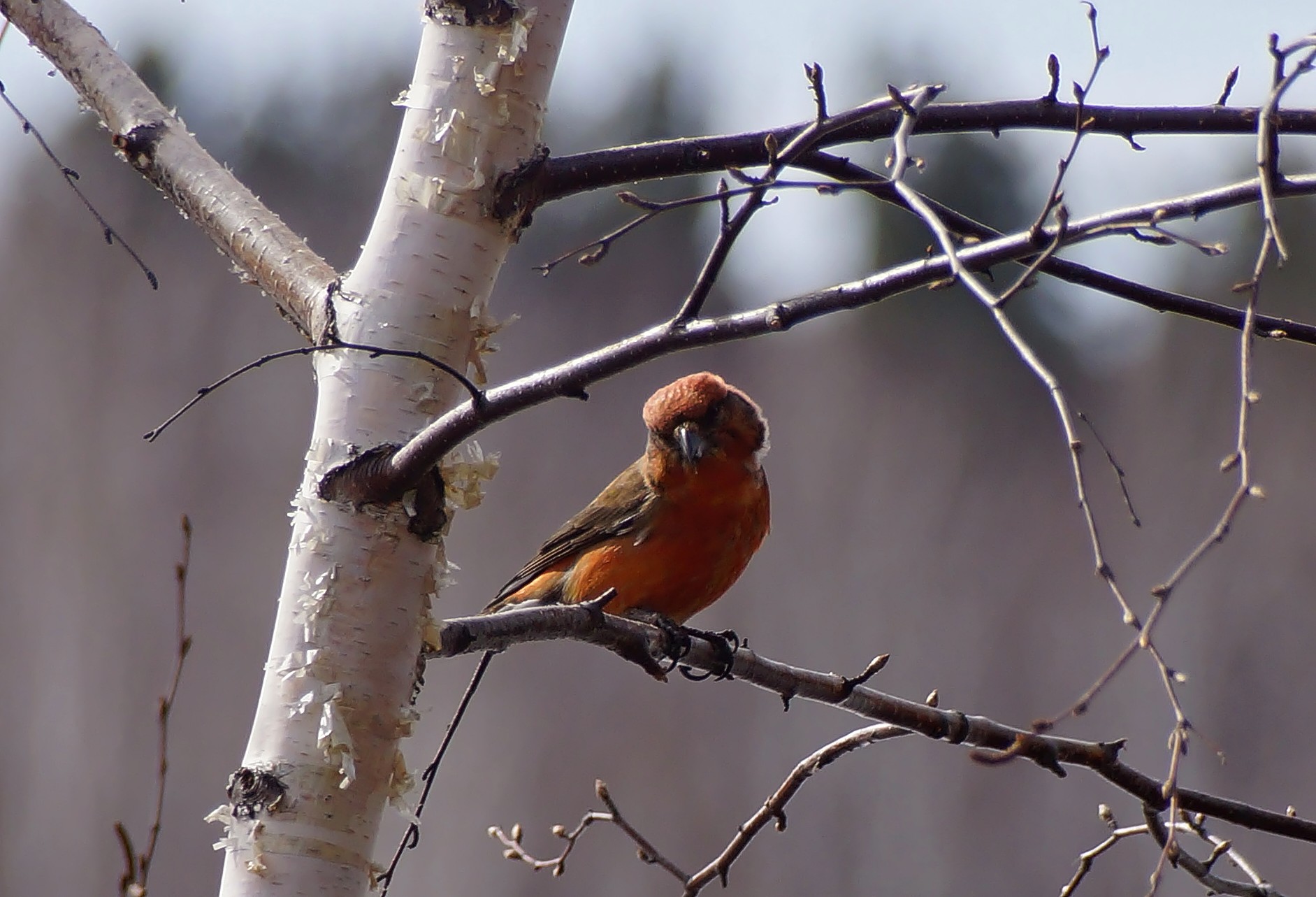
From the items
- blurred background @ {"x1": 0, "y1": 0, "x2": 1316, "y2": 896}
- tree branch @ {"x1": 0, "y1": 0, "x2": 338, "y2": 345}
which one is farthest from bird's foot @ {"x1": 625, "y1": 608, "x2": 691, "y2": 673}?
blurred background @ {"x1": 0, "y1": 0, "x2": 1316, "y2": 896}

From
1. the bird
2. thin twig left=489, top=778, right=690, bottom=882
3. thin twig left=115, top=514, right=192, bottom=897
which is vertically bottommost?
thin twig left=115, top=514, right=192, bottom=897

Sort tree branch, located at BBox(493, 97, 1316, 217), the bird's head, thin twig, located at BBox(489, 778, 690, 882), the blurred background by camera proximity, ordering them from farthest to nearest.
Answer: the blurred background
the bird's head
thin twig, located at BBox(489, 778, 690, 882)
tree branch, located at BBox(493, 97, 1316, 217)

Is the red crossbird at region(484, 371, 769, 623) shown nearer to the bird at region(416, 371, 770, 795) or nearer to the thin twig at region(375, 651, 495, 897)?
the bird at region(416, 371, 770, 795)

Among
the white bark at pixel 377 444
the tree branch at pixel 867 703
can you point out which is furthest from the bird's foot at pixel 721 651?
the white bark at pixel 377 444

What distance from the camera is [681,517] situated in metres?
4.42

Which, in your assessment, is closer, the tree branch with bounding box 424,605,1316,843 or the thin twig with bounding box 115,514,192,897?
the thin twig with bounding box 115,514,192,897

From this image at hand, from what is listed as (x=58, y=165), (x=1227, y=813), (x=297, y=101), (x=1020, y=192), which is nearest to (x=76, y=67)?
(x=58, y=165)

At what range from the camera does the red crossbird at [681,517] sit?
437 centimetres

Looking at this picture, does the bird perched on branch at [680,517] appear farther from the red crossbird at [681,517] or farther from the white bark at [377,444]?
the white bark at [377,444]

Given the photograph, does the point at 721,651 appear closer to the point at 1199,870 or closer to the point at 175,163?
Answer: the point at 1199,870

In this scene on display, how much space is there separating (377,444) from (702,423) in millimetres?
2274

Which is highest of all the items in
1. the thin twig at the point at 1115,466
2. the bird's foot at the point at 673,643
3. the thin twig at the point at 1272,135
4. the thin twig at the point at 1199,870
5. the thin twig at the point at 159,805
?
the bird's foot at the point at 673,643

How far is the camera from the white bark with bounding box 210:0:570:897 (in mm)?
2246

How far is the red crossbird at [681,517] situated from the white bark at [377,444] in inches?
75.6
